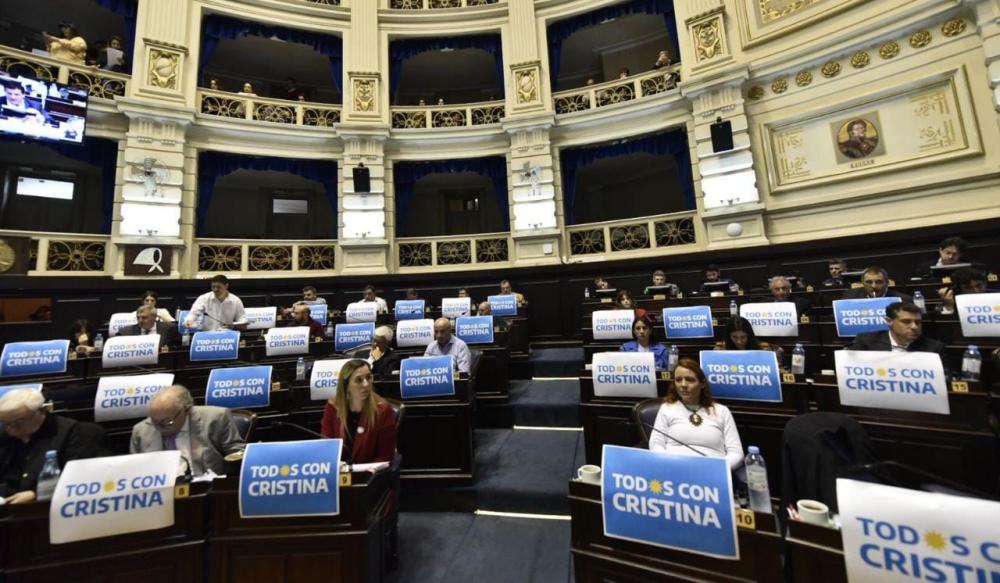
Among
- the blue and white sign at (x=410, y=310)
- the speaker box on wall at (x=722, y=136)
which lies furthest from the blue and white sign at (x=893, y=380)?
the speaker box on wall at (x=722, y=136)

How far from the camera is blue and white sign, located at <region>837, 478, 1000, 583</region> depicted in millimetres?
1350

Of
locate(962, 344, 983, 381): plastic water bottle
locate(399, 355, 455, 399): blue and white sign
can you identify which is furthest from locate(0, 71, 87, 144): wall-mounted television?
locate(962, 344, 983, 381): plastic water bottle

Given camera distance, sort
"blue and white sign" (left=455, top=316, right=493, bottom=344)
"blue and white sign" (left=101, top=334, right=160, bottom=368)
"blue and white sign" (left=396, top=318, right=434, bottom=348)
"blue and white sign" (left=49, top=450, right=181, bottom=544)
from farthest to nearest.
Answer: "blue and white sign" (left=396, top=318, right=434, bottom=348), "blue and white sign" (left=455, top=316, right=493, bottom=344), "blue and white sign" (left=101, top=334, right=160, bottom=368), "blue and white sign" (left=49, top=450, right=181, bottom=544)

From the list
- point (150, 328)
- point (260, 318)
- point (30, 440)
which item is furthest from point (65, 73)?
point (30, 440)

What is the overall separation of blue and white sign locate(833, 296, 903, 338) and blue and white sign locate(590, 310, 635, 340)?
2.23 meters

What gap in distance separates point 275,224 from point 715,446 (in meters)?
14.1

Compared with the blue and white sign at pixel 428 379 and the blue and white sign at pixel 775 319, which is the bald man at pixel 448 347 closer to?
the blue and white sign at pixel 428 379

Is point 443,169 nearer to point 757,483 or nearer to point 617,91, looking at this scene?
point 617,91

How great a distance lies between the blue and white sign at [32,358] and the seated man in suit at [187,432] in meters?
3.13

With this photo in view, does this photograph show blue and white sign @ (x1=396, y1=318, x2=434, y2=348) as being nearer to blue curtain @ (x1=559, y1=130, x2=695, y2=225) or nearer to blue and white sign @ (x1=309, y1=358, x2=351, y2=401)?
blue and white sign @ (x1=309, y1=358, x2=351, y2=401)

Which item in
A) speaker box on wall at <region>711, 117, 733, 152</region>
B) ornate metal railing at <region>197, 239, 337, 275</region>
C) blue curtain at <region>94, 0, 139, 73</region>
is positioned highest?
blue curtain at <region>94, 0, 139, 73</region>

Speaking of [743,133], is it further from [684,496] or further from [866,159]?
[684,496]

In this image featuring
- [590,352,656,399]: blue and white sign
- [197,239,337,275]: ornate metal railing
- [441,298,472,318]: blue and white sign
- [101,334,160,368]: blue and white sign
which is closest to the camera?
[590,352,656,399]: blue and white sign

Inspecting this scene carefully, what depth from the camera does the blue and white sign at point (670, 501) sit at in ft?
5.88
